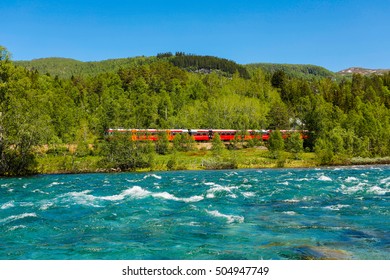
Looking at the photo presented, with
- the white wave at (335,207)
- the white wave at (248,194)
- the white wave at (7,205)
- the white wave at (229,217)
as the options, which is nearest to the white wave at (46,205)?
the white wave at (7,205)

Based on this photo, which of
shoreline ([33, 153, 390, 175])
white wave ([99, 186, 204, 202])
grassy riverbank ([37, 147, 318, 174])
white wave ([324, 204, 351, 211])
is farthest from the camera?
shoreline ([33, 153, 390, 175])

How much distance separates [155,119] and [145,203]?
109236 mm

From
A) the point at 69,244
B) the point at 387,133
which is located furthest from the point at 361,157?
the point at 69,244

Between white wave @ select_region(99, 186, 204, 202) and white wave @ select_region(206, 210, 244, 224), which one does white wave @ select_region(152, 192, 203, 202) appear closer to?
white wave @ select_region(99, 186, 204, 202)

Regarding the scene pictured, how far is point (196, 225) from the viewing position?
19812mm

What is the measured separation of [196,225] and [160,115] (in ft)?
418

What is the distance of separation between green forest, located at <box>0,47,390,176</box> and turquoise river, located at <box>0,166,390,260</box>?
29.6 metres

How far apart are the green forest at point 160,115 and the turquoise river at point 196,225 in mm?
29567

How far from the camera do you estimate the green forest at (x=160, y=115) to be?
2279 inches

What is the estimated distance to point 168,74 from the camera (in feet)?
602

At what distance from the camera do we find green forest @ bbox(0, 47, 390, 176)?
2279 inches

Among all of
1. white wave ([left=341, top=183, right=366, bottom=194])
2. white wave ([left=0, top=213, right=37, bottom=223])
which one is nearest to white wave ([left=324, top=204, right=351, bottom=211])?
white wave ([left=341, top=183, right=366, bottom=194])

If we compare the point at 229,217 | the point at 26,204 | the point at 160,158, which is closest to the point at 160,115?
the point at 160,158

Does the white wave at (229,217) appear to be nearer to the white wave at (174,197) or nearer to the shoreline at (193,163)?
the white wave at (174,197)
